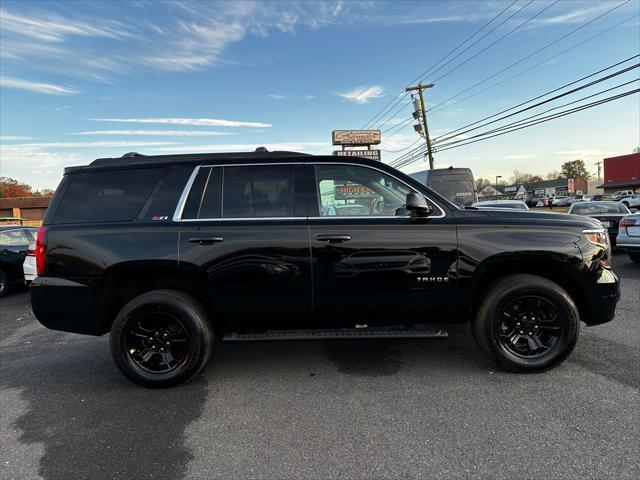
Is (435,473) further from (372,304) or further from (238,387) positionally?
(238,387)

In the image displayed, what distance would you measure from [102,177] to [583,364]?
15.7 ft

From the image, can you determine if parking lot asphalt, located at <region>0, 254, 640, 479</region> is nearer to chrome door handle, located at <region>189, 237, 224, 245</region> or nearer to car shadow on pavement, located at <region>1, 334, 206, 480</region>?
car shadow on pavement, located at <region>1, 334, 206, 480</region>

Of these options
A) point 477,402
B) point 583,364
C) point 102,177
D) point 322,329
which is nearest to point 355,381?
point 322,329

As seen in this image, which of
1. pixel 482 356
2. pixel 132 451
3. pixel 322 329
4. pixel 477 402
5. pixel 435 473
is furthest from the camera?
pixel 482 356

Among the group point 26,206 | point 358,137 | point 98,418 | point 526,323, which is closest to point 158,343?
point 98,418

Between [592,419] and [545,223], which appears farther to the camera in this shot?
[545,223]

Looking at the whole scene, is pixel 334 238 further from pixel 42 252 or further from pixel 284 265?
pixel 42 252

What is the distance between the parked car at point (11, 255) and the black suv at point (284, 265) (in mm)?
6707

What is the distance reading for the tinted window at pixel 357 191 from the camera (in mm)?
3615

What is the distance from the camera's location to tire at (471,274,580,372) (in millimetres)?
3458

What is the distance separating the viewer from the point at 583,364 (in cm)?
374

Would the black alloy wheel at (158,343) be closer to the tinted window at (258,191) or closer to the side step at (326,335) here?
the side step at (326,335)

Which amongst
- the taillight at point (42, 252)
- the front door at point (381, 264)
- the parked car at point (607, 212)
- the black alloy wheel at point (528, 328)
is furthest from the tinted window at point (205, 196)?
the parked car at point (607, 212)

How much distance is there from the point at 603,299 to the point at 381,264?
2.03m
